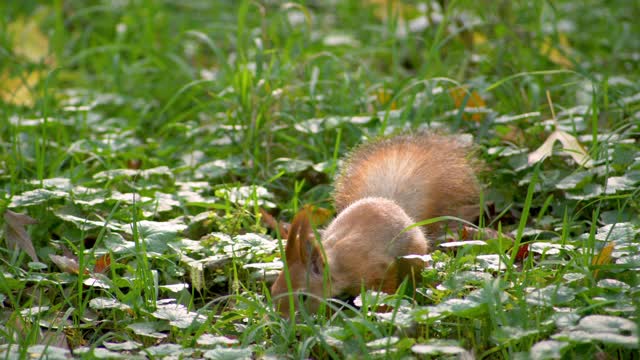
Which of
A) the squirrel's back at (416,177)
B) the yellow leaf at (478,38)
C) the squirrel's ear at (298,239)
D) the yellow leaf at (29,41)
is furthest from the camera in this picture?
the yellow leaf at (29,41)

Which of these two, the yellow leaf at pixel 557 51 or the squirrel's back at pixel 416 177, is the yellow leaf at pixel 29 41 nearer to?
the squirrel's back at pixel 416 177

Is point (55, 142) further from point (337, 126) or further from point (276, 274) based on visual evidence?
point (276, 274)

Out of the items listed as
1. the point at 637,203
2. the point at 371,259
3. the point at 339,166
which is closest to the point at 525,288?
the point at 371,259

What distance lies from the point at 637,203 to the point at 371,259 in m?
0.93

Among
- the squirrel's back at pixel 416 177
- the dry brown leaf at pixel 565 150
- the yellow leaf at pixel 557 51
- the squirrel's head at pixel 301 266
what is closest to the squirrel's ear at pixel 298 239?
the squirrel's head at pixel 301 266

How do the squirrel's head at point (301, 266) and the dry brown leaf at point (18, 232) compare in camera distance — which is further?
the dry brown leaf at point (18, 232)

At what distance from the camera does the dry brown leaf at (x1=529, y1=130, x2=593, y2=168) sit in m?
3.17

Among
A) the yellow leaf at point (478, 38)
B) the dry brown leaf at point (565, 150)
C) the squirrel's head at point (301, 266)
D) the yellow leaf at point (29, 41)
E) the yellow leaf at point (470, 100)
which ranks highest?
the yellow leaf at point (29, 41)

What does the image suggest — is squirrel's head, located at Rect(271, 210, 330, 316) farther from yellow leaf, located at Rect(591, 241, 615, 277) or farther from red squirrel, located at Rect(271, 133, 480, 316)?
yellow leaf, located at Rect(591, 241, 615, 277)

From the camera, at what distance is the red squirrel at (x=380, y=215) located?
8.66 ft

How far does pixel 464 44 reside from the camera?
4.90 m

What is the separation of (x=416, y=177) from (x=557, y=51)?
5.45 feet

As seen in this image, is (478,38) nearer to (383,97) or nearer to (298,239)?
(383,97)

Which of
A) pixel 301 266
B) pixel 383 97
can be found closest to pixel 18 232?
pixel 301 266
